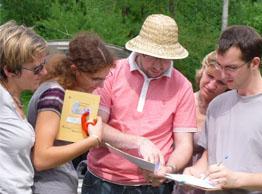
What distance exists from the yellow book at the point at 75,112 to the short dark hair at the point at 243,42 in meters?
0.69

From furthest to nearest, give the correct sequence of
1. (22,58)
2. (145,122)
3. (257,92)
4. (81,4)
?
1. (81,4)
2. (145,122)
3. (257,92)
4. (22,58)

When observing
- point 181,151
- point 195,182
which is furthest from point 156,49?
point 195,182

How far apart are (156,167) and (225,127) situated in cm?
41

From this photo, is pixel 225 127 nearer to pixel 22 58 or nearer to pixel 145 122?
pixel 145 122

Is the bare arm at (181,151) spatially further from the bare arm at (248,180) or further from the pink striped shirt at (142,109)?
the bare arm at (248,180)

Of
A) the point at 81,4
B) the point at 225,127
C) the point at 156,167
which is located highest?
the point at 225,127

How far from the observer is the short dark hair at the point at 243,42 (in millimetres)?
2986

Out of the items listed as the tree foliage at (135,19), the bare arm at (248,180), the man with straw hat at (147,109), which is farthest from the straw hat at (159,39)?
the tree foliage at (135,19)

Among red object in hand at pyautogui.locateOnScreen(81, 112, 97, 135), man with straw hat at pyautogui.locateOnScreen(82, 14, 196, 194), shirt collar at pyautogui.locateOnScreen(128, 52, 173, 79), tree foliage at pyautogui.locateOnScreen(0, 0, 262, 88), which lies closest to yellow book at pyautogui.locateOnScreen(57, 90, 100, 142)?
red object in hand at pyautogui.locateOnScreen(81, 112, 97, 135)

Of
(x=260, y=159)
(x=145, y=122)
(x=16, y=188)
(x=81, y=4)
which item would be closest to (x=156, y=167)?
(x=145, y=122)

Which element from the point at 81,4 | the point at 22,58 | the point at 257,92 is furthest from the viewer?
the point at 81,4

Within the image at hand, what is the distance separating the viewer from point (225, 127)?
10.2ft

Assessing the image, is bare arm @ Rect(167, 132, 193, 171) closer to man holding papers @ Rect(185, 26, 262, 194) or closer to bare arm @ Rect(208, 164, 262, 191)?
man holding papers @ Rect(185, 26, 262, 194)

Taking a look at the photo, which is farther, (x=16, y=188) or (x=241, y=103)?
(x=241, y=103)
